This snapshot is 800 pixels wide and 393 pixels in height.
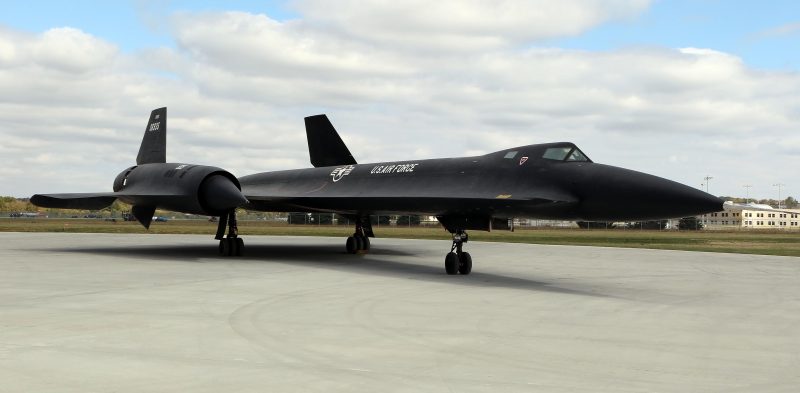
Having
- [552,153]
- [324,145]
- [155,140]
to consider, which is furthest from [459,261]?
[155,140]

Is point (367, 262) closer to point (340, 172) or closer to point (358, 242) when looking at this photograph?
point (340, 172)

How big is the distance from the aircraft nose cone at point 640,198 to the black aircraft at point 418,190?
2cm

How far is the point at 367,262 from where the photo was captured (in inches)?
645

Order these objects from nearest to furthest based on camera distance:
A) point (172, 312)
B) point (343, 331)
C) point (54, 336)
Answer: point (54, 336)
point (343, 331)
point (172, 312)

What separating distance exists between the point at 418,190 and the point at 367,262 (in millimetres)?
2402

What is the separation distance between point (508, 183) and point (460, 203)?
37.8 inches

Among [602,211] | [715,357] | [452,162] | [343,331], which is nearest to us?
[715,357]

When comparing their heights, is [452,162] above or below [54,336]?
above

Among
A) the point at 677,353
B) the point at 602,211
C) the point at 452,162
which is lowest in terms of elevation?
the point at 677,353

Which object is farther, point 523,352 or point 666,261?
point 666,261

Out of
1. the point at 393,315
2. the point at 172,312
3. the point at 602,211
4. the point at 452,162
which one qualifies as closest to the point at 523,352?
the point at 393,315

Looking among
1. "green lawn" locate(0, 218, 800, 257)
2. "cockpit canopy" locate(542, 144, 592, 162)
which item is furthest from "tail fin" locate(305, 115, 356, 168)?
"green lawn" locate(0, 218, 800, 257)

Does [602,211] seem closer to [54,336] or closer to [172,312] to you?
[172,312]

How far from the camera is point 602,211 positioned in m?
11.4
